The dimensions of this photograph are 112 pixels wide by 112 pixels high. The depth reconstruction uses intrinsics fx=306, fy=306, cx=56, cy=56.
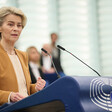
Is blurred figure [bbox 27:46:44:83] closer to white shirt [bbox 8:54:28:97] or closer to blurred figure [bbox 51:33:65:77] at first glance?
blurred figure [bbox 51:33:65:77]

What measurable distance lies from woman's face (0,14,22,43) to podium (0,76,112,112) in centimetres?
62

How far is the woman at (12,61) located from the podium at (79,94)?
0.45 metres

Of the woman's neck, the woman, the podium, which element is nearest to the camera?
the podium

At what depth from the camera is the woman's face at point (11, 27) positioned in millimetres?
1779

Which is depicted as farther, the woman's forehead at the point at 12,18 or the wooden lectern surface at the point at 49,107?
the woman's forehead at the point at 12,18

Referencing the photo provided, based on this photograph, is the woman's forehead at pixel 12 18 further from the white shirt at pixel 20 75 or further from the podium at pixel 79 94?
the podium at pixel 79 94

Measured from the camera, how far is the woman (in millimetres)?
1699

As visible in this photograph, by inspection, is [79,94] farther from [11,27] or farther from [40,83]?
[11,27]

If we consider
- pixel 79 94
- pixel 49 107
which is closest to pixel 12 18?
pixel 49 107

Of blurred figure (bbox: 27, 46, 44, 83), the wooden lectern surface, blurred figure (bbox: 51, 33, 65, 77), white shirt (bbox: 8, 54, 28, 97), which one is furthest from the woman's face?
blurred figure (bbox: 51, 33, 65, 77)

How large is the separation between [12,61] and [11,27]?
0.20 m

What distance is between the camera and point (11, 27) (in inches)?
70.2

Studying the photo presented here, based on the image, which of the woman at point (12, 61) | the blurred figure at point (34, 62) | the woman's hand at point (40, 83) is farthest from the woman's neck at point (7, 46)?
the blurred figure at point (34, 62)

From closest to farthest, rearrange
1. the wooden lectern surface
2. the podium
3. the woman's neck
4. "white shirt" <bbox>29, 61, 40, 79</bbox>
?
the podium < the wooden lectern surface < the woman's neck < "white shirt" <bbox>29, 61, 40, 79</bbox>
